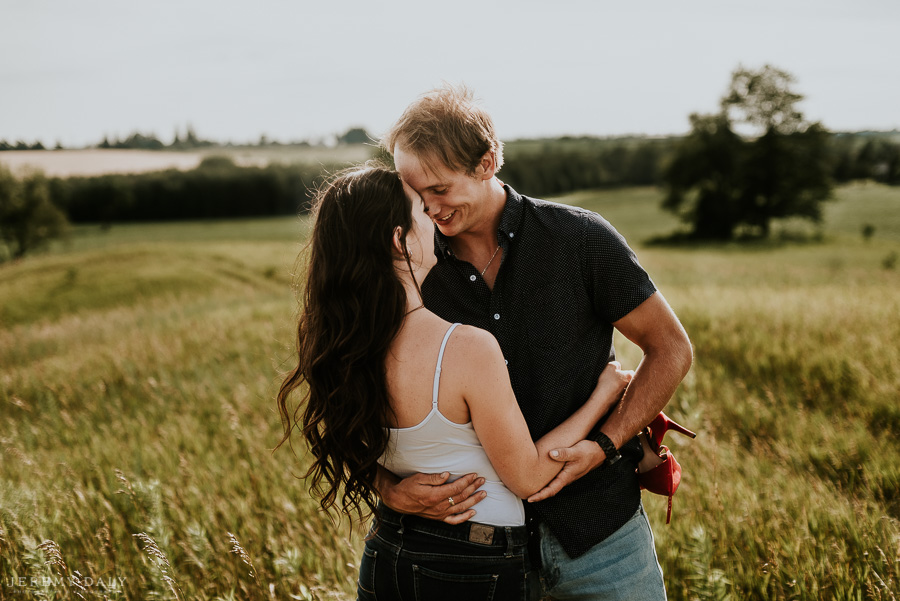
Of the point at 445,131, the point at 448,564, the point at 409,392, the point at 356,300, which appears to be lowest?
the point at 448,564

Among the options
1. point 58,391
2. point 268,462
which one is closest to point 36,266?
point 58,391

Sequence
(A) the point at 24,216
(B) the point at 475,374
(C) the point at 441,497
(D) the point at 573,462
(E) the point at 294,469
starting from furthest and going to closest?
1. (A) the point at 24,216
2. (E) the point at 294,469
3. (D) the point at 573,462
4. (C) the point at 441,497
5. (B) the point at 475,374

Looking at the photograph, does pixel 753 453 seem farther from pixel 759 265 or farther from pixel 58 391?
pixel 759 265

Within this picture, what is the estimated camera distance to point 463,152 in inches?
92.4

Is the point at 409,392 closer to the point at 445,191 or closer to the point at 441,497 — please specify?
the point at 441,497

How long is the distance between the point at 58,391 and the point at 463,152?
6.59 m

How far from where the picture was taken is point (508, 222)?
7.79 feet

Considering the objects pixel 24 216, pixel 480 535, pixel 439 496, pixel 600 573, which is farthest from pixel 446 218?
pixel 24 216

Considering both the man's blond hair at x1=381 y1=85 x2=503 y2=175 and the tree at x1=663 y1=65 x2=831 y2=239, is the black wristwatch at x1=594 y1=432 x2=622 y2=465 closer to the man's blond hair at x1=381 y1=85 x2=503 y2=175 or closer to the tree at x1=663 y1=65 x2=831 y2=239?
the man's blond hair at x1=381 y1=85 x2=503 y2=175

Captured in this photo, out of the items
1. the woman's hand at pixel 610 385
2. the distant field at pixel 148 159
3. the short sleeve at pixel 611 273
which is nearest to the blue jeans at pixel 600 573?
the woman's hand at pixel 610 385

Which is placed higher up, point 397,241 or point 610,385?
point 397,241

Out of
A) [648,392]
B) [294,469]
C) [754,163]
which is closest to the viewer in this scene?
[648,392]

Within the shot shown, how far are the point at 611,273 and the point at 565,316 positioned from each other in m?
0.24

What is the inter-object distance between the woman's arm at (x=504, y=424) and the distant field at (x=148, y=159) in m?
50.3
